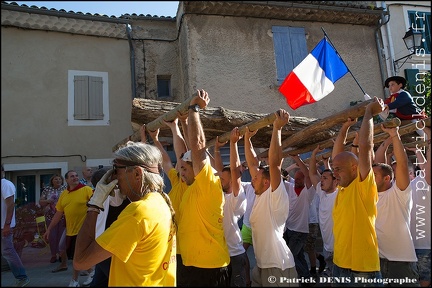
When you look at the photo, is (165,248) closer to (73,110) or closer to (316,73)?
(316,73)

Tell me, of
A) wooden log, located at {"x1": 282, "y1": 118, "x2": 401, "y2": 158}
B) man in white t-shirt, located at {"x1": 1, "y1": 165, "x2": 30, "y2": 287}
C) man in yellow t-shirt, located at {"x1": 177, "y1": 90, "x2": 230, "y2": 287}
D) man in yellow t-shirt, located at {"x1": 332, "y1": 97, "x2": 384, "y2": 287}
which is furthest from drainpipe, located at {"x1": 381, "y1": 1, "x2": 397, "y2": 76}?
man in white t-shirt, located at {"x1": 1, "y1": 165, "x2": 30, "y2": 287}

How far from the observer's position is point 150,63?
33.9 ft

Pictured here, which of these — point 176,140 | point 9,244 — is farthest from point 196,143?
point 9,244

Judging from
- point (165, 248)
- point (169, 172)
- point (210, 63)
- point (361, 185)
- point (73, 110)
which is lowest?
point (165, 248)

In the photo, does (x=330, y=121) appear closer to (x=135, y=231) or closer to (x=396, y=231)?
(x=396, y=231)

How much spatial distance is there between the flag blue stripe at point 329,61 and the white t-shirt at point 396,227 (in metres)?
2.21

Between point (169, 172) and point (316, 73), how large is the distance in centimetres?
253

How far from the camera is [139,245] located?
6.09ft

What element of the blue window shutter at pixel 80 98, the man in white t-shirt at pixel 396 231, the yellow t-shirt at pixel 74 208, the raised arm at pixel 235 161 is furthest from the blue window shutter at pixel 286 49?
the man in white t-shirt at pixel 396 231

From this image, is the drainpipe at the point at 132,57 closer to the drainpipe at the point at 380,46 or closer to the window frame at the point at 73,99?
the window frame at the point at 73,99

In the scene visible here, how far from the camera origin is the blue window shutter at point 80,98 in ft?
32.0

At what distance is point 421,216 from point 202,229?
84.6 inches

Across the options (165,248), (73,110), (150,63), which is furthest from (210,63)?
(165,248)

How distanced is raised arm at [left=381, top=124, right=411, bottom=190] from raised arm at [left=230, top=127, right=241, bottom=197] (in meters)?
1.36
